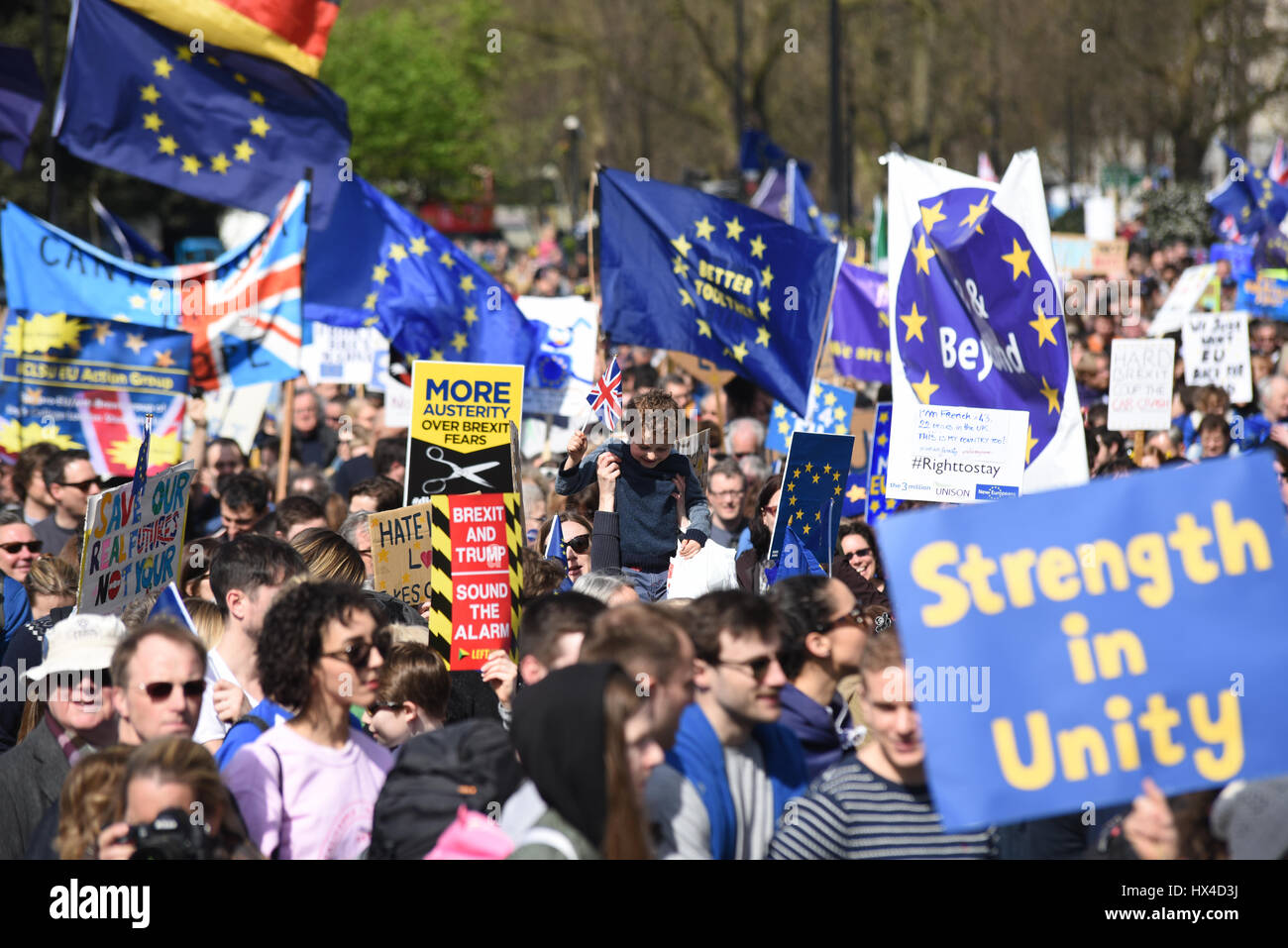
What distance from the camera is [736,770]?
13.1 ft

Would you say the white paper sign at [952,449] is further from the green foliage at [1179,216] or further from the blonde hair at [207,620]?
the green foliage at [1179,216]

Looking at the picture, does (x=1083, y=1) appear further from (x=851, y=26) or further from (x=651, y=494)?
(x=651, y=494)

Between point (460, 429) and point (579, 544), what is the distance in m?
0.77

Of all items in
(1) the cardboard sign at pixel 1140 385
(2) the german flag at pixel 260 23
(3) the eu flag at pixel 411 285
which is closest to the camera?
(2) the german flag at pixel 260 23

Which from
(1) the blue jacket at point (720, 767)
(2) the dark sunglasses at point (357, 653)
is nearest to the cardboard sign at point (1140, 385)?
(1) the blue jacket at point (720, 767)

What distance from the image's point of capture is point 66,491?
8.19 meters

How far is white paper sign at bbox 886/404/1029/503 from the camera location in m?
6.83

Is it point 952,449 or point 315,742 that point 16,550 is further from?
point 952,449

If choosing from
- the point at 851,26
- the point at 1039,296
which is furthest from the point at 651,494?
the point at 851,26

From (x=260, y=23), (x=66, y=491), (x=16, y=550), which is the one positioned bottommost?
(x=16, y=550)

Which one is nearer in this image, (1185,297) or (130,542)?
(130,542)

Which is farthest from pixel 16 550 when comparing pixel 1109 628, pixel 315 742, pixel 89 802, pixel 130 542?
pixel 1109 628

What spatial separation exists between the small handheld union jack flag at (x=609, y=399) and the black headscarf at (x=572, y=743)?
399 cm
